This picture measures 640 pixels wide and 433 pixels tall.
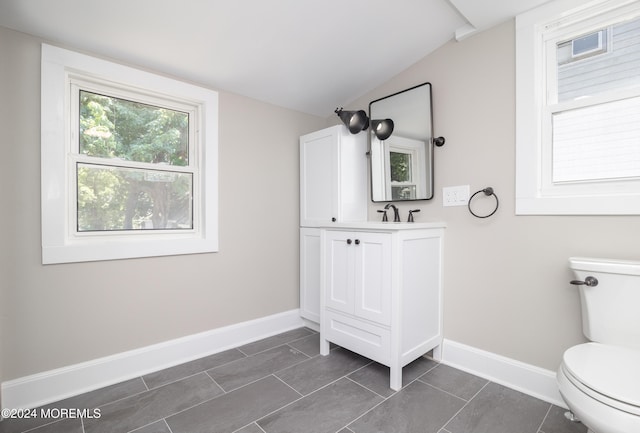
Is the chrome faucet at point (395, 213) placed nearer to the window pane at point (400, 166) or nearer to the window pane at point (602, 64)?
the window pane at point (400, 166)

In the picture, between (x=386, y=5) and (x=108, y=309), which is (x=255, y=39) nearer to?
(x=386, y=5)

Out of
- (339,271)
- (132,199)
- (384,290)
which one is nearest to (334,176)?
(339,271)

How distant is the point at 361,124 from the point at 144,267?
1.90 meters

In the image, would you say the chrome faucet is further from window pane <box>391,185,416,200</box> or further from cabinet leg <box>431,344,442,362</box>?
cabinet leg <box>431,344,442,362</box>

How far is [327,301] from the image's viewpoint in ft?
7.16

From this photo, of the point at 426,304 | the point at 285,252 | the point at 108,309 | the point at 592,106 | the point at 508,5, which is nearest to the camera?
the point at 592,106

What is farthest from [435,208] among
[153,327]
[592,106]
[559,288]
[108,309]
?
[108,309]

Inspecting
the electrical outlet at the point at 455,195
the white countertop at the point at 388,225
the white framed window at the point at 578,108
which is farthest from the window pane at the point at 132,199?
the white framed window at the point at 578,108

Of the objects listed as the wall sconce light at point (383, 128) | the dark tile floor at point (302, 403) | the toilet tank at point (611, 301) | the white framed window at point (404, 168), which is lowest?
the dark tile floor at point (302, 403)

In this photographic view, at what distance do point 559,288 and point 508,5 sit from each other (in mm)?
1599

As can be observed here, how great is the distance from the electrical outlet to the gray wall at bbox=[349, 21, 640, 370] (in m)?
0.03

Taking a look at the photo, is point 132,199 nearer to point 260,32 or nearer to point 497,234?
point 260,32

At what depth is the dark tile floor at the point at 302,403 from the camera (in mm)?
1459

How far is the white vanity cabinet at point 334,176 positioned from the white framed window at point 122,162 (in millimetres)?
805
